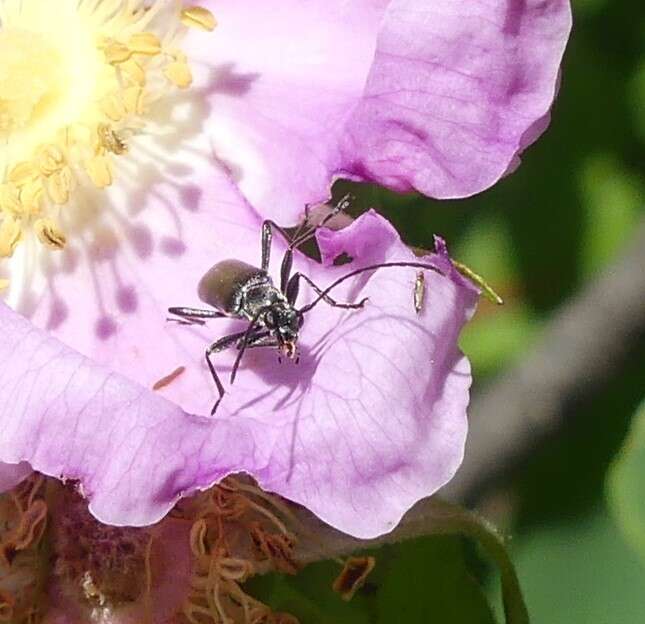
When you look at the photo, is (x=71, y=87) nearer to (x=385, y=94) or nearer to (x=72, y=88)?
(x=72, y=88)

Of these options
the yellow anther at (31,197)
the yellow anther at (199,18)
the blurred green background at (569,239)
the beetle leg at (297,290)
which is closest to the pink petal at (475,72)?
the beetle leg at (297,290)

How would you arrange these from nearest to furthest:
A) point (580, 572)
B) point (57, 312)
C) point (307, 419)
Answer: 1. point (307, 419)
2. point (57, 312)
3. point (580, 572)

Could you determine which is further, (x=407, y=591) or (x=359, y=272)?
(x=407, y=591)

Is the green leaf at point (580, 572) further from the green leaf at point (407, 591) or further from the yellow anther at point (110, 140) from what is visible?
the yellow anther at point (110, 140)

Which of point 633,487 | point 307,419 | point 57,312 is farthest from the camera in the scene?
point 633,487

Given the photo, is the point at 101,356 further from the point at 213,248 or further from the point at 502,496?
the point at 502,496

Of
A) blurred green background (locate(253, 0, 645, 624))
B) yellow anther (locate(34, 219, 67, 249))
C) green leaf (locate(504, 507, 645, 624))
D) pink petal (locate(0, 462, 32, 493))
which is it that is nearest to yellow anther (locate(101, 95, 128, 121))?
yellow anther (locate(34, 219, 67, 249))

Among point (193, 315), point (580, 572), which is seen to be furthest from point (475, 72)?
point (580, 572)

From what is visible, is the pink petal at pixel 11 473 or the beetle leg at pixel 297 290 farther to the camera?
the beetle leg at pixel 297 290
